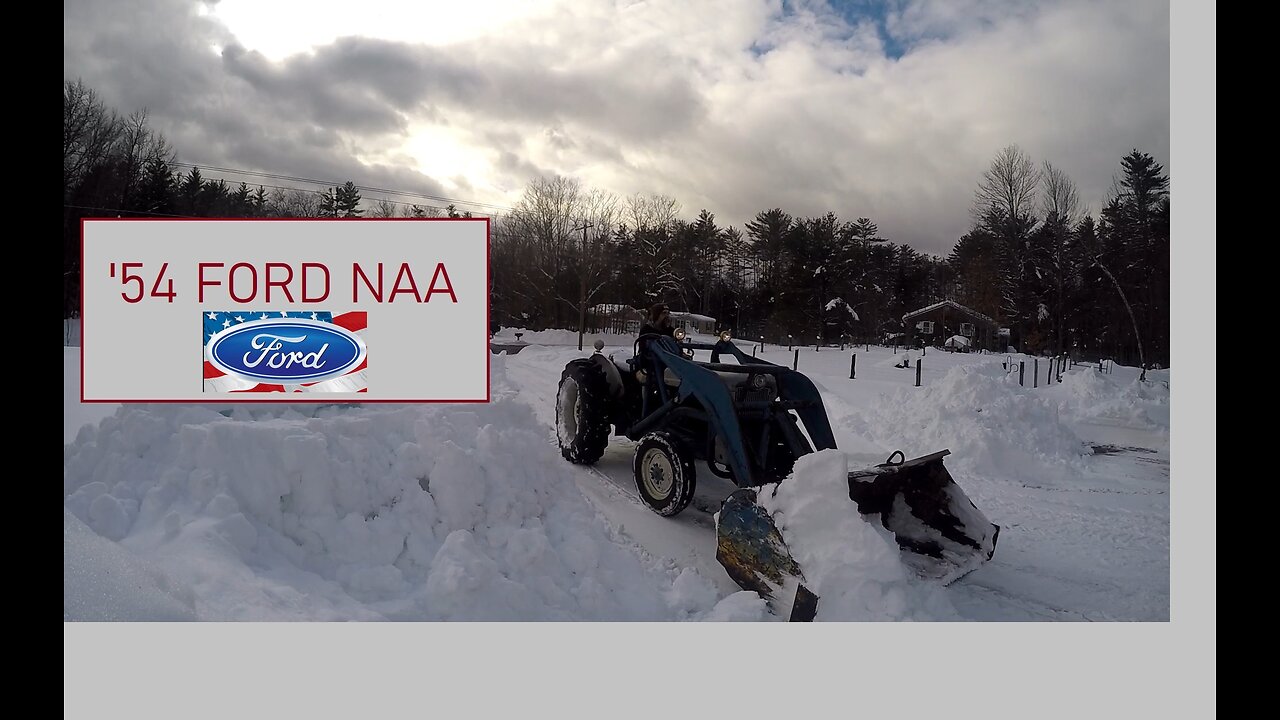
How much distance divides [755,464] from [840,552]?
101 cm

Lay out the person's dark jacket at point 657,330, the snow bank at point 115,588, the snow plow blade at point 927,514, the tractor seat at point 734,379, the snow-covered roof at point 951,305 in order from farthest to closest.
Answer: the snow-covered roof at point 951,305 < the person's dark jacket at point 657,330 < the tractor seat at point 734,379 < the snow plow blade at point 927,514 < the snow bank at point 115,588

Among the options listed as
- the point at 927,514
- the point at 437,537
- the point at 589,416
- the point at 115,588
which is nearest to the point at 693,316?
the point at 589,416

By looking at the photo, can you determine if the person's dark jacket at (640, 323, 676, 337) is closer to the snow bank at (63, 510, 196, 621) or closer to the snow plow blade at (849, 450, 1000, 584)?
the snow plow blade at (849, 450, 1000, 584)

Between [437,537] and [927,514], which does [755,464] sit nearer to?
[927,514]

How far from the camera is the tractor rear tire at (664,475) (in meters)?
3.84

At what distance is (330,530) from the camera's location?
3125 millimetres

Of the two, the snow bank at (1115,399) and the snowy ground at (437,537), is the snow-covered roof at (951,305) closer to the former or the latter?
the snow bank at (1115,399)

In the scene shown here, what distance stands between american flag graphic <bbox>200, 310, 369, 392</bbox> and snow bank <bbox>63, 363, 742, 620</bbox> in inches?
5.7

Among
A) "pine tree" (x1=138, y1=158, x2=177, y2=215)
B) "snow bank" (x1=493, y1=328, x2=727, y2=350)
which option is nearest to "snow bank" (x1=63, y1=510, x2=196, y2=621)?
"pine tree" (x1=138, y1=158, x2=177, y2=215)

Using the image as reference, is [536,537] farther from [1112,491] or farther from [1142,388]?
[1142,388]

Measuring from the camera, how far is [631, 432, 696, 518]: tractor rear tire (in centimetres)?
384

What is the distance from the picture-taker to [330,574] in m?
2.96

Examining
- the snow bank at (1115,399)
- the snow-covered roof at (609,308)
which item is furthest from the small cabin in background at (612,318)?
the snow bank at (1115,399)

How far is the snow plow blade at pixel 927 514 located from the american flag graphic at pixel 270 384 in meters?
2.76
